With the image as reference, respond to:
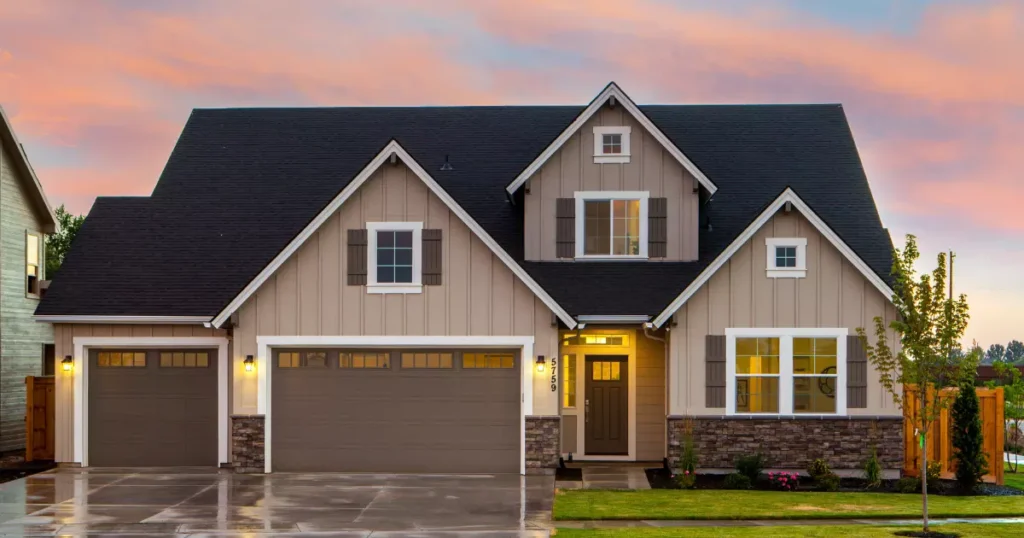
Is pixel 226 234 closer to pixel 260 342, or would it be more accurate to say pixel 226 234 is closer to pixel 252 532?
pixel 260 342

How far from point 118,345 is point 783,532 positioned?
13289mm

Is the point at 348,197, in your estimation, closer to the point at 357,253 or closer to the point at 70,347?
the point at 357,253

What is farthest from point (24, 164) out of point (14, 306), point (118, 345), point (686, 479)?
point (686, 479)

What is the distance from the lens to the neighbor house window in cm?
2372

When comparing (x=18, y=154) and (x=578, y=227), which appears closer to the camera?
(x=578, y=227)

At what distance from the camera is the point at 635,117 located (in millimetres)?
20547

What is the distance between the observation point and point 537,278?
20.3m

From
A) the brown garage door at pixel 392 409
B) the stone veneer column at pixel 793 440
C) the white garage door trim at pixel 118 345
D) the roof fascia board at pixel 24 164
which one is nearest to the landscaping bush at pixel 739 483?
the stone veneer column at pixel 793 440

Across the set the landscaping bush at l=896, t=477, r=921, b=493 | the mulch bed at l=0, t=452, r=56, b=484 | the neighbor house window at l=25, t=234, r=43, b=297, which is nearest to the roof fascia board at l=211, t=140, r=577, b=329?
the mulch bed at l=0, t=452, r=56, b=484

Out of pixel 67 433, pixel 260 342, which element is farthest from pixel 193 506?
pixel 67 433

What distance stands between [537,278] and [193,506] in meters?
7.94

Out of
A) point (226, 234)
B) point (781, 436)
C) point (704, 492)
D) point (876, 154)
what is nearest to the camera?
point (704, 492)

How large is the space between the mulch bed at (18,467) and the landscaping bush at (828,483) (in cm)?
1424

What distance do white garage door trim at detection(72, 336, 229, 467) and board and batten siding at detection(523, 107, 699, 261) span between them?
6.86m
